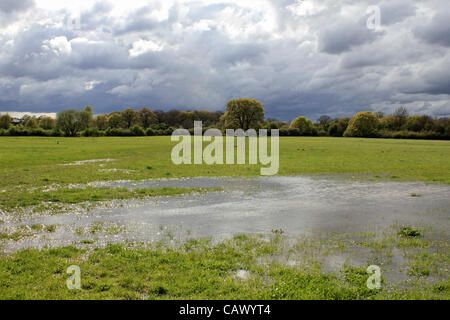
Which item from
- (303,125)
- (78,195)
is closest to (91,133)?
(303,125)

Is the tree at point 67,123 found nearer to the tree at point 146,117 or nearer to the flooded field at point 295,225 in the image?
the tree at point 146,117

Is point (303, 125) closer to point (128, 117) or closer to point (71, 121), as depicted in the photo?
point (128, 117)

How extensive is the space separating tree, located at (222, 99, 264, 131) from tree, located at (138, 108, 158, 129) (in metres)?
74.9

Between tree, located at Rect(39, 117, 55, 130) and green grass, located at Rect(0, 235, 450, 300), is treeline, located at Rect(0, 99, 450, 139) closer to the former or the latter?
tree, located at Rect(39, 117, 55, 130)

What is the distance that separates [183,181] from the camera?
20.8 meters

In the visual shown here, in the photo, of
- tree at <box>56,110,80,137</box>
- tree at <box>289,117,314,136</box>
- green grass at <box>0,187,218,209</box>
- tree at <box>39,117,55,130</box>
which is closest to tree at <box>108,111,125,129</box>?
tree at <box>39,117,55,130</box>

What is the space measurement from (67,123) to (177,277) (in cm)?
11040

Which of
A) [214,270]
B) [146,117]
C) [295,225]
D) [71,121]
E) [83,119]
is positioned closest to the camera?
[214,270]

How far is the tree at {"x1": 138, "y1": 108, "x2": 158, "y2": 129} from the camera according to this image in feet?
555

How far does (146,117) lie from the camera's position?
17225 centimetres

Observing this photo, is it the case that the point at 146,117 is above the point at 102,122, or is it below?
above
